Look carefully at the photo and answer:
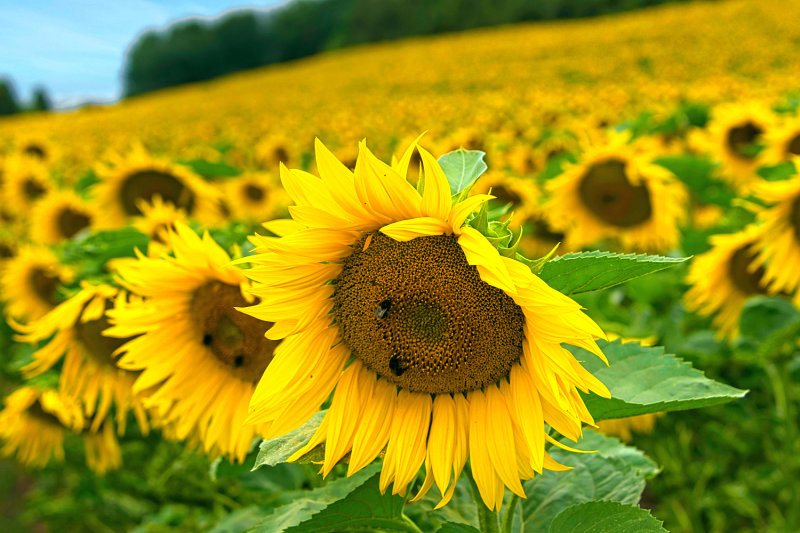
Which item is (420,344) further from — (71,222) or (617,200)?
(71,222)

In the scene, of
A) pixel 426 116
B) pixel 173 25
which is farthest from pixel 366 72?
pixel 173 25

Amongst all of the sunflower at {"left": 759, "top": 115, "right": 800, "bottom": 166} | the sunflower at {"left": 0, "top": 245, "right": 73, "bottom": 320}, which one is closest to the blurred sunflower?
the sunflower at {"left": 0, "top": 245, "right": 73, "bottom": 320}

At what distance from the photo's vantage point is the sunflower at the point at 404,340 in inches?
31.4

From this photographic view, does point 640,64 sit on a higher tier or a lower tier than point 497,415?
lower

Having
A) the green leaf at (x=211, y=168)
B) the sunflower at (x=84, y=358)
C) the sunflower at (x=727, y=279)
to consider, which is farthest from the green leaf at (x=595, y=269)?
the green leaf at (x=211, y=168)

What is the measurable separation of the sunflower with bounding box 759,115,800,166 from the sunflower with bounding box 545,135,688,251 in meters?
0.43

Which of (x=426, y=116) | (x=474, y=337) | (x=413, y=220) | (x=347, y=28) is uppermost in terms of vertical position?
(x=413, y=220)

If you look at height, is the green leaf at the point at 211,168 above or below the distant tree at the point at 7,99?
above

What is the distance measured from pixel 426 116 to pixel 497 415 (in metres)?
8.81

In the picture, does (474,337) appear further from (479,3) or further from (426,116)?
(479,3)

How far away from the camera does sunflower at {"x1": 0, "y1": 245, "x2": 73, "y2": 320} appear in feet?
9.10

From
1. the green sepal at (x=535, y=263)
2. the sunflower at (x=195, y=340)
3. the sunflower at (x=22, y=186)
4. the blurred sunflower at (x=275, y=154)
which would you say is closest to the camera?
the green sepal at (x=535, y=263)

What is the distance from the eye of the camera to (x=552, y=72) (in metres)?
17.3

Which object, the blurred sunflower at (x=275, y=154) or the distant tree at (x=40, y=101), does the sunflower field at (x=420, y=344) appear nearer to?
the blurred sunflower at (x=275, y=154)
